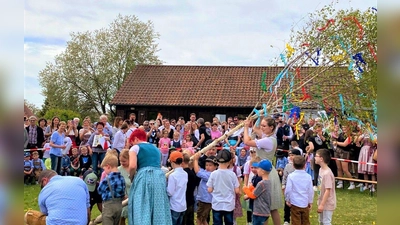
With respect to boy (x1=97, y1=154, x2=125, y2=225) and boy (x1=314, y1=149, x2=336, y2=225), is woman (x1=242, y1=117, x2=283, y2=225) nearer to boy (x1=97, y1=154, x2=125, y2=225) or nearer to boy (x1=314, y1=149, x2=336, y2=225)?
boy (x1=314, y1=149, x2=336, y2=225)

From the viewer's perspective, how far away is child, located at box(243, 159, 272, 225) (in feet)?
18.0

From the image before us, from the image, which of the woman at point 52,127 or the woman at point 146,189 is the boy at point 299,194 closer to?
the woman at point 146,189

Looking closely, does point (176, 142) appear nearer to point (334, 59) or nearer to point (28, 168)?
point (28, 168)

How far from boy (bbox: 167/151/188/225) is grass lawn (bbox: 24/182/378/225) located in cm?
195

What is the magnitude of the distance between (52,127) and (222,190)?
28.0 feet

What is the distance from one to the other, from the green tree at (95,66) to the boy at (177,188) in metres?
35.8

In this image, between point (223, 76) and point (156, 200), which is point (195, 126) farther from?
point (223, 76)

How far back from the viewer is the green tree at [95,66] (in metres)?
40.6

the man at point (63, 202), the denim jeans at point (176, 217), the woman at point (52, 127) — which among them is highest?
the woman at point (52, 127)

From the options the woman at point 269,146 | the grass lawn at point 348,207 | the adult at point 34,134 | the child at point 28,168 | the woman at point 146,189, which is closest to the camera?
the woman at point 146,189

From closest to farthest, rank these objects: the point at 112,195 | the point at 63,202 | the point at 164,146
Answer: the point at 63,202
the point at 112,195
the point at 164,146

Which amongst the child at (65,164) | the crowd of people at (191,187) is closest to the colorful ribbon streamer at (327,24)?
the crowd of people at (191,187)

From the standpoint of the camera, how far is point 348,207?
352 inches

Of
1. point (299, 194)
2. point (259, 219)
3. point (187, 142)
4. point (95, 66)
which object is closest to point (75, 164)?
point (187, 142)
